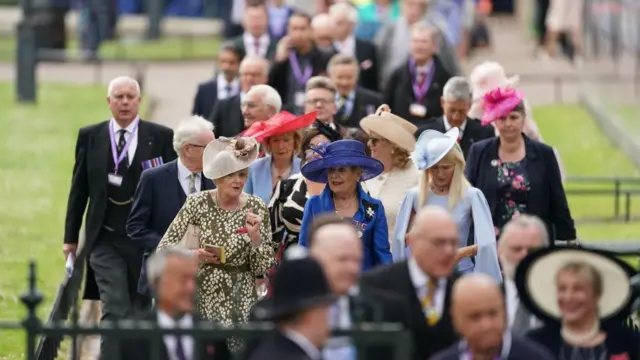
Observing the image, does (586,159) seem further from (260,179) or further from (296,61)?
(260,179)

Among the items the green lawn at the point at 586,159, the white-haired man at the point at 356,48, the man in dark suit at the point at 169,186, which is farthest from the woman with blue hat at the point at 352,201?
the white-haired man at the point at 356,48

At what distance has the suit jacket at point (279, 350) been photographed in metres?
7.15

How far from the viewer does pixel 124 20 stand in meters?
48.1

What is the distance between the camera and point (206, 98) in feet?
57.0

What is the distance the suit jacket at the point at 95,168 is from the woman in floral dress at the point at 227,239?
1.84 meters

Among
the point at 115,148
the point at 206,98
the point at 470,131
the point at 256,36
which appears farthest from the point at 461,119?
the point at 256,36

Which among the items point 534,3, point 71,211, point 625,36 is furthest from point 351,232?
point 534,3

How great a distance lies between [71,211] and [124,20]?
35.2m

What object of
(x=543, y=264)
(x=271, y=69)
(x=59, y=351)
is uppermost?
(x=271, y=69)

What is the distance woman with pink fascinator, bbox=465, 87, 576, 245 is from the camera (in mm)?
12695

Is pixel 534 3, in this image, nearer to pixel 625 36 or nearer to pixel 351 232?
pixel 625 36

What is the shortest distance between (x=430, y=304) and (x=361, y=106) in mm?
7460

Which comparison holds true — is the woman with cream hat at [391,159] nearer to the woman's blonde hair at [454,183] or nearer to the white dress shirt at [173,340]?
the woman's blonde hair at [454,183]

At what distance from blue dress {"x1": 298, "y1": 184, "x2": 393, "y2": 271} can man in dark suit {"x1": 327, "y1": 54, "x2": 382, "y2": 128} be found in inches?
176
